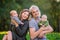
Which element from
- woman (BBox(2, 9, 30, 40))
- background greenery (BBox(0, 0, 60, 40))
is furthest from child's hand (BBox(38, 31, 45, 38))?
background greenery (BBox(0, 0, 60, 40))

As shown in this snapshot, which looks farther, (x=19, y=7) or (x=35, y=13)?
(x=19, y=7)

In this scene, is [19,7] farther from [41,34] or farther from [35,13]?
[41,34]

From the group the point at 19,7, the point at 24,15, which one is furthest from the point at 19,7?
the point at 24,15

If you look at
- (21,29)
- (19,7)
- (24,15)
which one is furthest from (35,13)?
(19,7)

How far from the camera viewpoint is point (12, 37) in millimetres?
2684

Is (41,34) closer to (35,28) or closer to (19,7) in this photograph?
(35,28)

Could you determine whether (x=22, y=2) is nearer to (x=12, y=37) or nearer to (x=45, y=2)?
(x=45, y=2)

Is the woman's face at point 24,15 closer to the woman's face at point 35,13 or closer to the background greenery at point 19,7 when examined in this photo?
the woman's face at point 35,13

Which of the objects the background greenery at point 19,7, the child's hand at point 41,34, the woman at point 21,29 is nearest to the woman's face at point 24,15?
the woman at point 21,29

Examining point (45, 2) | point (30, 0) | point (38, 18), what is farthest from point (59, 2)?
point (38, 18)

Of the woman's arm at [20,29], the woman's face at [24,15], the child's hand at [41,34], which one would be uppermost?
the woman's face at [24,15]

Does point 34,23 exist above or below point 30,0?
below

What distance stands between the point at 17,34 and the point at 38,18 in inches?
12.9

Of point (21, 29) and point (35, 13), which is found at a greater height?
point (35, 13)
